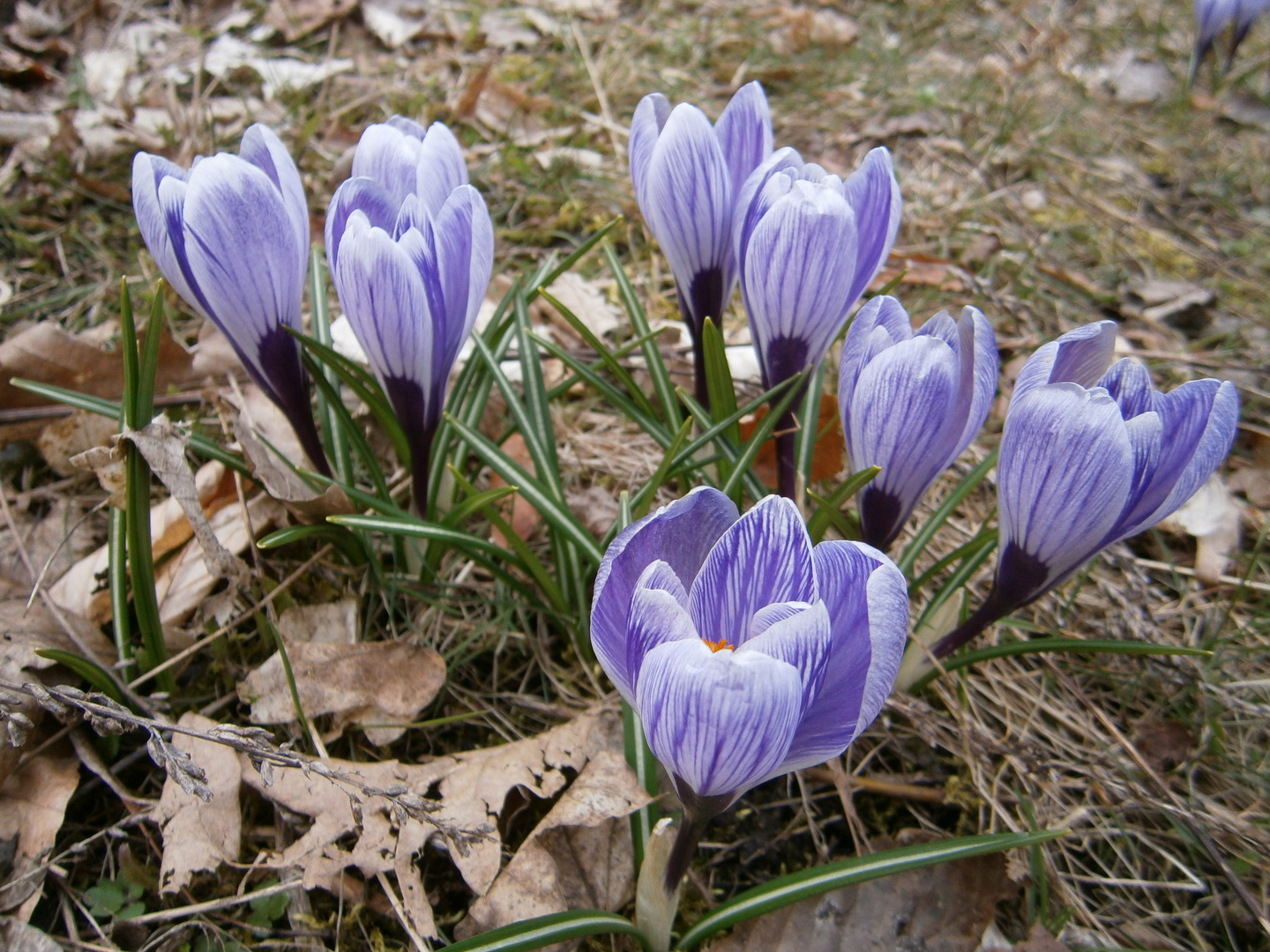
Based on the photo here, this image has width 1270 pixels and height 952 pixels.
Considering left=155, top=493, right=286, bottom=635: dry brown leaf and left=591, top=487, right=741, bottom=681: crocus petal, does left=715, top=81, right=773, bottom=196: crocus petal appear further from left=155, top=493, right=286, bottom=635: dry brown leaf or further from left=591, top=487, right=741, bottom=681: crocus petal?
left=155, top=493, right=286, bottom=635: dry brown leaf

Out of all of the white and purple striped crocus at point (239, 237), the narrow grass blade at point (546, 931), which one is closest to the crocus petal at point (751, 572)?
the narrow grass blade at point (546, 931)

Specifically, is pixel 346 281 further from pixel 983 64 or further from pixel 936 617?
pixel 983 64

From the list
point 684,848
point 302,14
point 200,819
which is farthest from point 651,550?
point 302,14

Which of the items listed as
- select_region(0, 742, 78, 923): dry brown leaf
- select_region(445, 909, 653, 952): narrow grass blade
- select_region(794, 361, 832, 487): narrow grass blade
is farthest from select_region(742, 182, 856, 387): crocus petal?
select_region(0, 742, 78, 923): dry brown leaf

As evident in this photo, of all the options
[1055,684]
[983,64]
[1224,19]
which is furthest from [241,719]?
[1224,19]

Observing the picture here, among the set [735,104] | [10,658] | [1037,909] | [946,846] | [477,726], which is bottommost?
[1037,909]

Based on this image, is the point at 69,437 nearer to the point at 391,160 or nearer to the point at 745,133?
the point at 391,160
